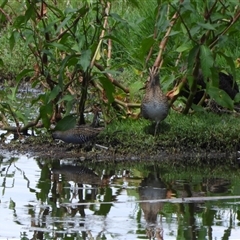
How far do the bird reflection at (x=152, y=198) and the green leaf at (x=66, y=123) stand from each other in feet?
3.38

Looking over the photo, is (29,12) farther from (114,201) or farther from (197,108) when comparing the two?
(114,201)

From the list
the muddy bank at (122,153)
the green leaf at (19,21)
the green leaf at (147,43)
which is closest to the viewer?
the green leaf at (19,21)

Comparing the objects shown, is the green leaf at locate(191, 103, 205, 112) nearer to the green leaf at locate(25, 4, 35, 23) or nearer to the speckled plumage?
the speckled plumage

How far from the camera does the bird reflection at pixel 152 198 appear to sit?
15.3 ft

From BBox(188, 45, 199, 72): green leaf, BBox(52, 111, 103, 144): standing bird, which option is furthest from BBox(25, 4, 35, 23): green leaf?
BBox(188, 45, 199, 72): green leaf

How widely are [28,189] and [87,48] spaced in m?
1.49

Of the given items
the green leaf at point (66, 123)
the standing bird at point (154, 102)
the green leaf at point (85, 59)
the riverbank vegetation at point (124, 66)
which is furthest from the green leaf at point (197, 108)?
the green leaf at point (85, 59)

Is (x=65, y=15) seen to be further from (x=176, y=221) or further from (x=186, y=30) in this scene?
(x=176, y=221)

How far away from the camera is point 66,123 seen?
7.18m

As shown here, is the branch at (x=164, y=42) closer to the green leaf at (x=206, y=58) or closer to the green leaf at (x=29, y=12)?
the green leaf at (x=206, y=58)

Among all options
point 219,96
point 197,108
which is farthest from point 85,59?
point 197,108

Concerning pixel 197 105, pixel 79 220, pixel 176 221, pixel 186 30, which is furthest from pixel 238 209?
pixel 197 105

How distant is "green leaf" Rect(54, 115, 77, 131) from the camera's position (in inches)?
282

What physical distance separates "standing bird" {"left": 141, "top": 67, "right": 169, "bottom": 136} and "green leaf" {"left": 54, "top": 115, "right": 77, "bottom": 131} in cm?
60
